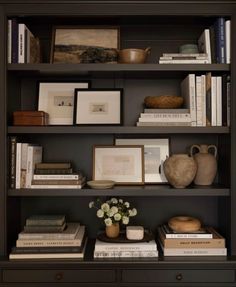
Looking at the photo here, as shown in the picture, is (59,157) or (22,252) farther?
(59,157)

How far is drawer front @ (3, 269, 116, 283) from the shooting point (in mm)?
1993

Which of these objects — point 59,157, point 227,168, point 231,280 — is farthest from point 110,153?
point 231,280

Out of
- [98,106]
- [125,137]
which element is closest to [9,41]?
[98,106]

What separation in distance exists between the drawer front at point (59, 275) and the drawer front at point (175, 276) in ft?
0.34

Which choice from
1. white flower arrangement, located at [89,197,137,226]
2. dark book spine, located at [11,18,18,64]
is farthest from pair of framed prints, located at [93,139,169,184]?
dark book spine, located at [11,18,18,64]

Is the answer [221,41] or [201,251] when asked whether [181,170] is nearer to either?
[201,251]

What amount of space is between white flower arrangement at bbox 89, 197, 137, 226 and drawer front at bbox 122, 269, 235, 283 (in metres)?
0.29

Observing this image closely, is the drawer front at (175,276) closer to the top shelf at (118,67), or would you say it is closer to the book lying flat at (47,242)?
the book lying flat at (47,242)

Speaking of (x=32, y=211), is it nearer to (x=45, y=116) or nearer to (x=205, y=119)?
(x=45, y=116)

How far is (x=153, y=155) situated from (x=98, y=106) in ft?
1.56

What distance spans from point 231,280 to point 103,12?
1645 millimetres

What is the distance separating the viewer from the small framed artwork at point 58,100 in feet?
7.65

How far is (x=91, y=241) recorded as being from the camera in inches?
92.7

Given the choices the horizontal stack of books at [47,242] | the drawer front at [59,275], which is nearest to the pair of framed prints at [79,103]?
the horizontal stack of books at [47,242]
